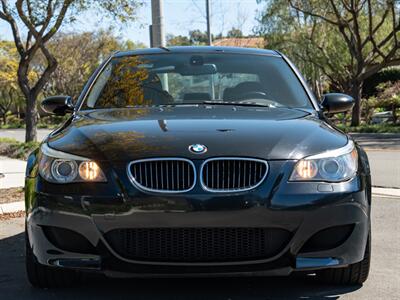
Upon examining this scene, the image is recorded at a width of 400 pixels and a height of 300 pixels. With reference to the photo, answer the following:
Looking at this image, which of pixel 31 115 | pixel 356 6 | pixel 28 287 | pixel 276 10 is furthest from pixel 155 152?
pixel 276 10

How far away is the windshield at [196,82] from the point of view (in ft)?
15.5

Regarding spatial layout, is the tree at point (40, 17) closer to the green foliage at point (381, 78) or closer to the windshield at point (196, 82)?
the windshield at point (196, 82)

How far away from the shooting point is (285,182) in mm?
3324

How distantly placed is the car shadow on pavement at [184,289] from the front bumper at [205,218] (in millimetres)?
478

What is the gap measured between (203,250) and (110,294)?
89cm

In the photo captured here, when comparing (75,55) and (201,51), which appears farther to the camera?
(75,55)

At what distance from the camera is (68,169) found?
3447mm

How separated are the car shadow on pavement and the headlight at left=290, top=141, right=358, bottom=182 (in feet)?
2.75

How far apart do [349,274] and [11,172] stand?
8.32 meters

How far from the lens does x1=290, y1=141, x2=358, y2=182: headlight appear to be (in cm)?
338

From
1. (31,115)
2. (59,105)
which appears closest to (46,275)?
(59,105)

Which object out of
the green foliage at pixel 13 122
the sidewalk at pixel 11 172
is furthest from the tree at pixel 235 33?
the sidewalk at pixel 11 172

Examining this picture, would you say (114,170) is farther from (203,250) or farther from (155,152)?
(203,250)

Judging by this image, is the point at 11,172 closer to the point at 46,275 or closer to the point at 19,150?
the point at 19,150
